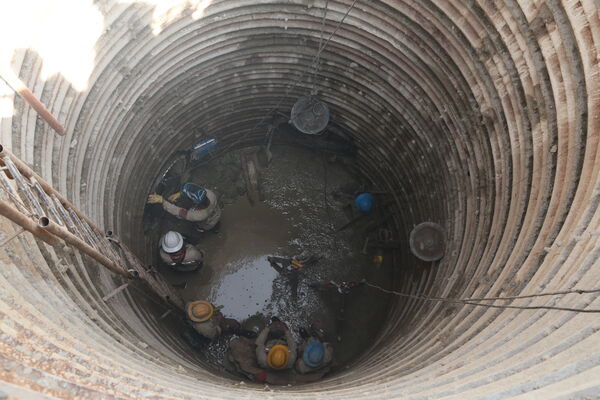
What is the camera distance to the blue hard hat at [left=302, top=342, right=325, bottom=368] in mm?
9188

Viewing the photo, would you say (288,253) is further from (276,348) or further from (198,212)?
(276,348)

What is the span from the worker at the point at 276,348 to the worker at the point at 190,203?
3.16 meters

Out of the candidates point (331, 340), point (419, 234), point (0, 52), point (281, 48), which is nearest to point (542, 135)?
point (419, 234)

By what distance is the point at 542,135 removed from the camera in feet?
20.4

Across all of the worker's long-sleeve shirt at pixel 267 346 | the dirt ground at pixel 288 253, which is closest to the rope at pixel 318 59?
the dirt ground at pixel 288 253

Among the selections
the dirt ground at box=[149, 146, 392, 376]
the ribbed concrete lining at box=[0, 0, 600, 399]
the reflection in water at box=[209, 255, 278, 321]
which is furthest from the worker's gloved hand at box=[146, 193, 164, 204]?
the reflection in water at box=[209, 255, 278, 321]

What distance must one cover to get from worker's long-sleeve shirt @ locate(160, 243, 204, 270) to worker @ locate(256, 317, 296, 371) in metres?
2.38

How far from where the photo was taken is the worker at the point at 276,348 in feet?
29.4

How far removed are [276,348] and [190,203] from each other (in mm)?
4115

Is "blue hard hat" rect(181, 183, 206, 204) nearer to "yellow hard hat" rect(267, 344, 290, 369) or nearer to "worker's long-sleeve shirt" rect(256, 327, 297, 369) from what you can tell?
"worker's long-sleeve shirt" rect(256, 327, 297, 369)

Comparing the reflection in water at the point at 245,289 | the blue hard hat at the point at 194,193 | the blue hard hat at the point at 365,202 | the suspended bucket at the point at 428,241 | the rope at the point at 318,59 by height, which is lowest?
the reflection in water at the point at 245,289

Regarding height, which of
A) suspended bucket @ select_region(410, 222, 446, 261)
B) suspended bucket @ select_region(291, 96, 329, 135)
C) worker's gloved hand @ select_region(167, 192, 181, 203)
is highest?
suspended bucket @ select_region(291, 96, 329, 135)

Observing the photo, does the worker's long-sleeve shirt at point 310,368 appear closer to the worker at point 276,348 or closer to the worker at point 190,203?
the worker at point 276,348

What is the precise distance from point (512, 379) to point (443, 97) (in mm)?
6191
